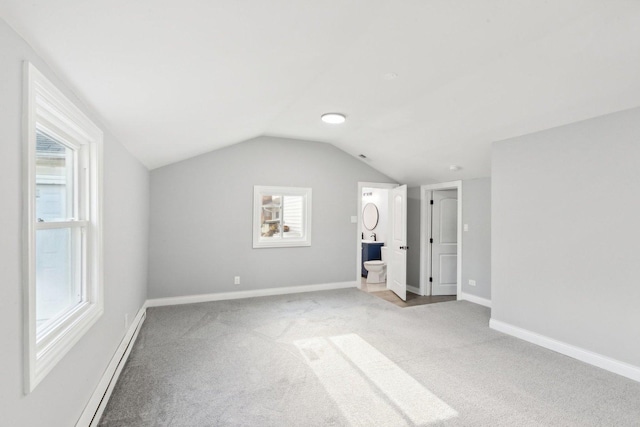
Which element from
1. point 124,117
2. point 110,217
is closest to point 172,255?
point 110,217

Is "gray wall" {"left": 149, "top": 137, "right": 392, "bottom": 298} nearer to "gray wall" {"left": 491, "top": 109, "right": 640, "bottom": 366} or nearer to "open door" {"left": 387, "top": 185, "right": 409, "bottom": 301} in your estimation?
"open door" {"left": 387, "top": 185, "right": 409, "bottom": 301}

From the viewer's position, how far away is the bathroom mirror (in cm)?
823

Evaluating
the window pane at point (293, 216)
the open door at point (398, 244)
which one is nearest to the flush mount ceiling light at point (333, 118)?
the window pane at point (293, 216)

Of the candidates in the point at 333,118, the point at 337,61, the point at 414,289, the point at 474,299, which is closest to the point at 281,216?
the point at 333,118

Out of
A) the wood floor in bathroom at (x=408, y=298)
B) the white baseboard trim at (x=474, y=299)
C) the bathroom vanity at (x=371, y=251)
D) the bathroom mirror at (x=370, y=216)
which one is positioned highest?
the bathroom mirror at (x=370, y=216)

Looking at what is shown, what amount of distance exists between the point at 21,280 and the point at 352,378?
233 cm

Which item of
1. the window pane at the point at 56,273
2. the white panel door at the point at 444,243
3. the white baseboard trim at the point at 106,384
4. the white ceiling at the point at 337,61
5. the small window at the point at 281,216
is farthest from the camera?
the white panel door at the point at 444,243

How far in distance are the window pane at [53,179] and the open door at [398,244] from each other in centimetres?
466

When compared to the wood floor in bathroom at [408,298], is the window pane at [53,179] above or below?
above

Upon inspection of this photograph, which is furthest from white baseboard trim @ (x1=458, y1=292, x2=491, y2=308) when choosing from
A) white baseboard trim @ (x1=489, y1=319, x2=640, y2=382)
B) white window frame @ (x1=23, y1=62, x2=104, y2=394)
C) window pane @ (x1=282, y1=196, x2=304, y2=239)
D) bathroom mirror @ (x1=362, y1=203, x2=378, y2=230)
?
white window frame @ (x1=23, y1=62, x2=104, y2=394)

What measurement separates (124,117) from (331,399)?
262 centimetres

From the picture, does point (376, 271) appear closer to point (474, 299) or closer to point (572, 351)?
point (474, 299)

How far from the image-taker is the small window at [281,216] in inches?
210

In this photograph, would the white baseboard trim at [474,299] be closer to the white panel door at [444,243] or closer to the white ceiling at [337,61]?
the white panel door at [444,243]
